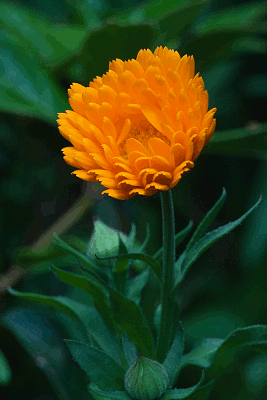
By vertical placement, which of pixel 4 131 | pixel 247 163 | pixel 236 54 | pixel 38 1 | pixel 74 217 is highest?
pixel 38 1

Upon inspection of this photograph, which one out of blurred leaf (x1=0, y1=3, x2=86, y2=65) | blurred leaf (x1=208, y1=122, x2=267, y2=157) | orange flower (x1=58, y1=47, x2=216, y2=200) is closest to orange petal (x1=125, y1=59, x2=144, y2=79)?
orange flower (x1=58, y1=47, x2=216, y2=200)

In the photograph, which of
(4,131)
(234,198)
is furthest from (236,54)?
(4,131)

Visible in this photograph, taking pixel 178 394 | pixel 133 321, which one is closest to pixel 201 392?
pixel 178 394

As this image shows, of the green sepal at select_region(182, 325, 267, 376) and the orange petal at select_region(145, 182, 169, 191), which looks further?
the green sepal at select_region(182, 325, 267, 376)

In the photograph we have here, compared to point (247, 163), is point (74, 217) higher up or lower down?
lower down

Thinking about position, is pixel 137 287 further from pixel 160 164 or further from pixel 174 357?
pixel 160 164

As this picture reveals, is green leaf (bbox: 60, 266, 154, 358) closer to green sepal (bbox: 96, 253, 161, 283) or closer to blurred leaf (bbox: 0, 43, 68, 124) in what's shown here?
green sepal (bbox: 96, 253, 161, 283)

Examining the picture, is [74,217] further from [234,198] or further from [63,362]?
[234,198]
